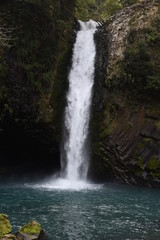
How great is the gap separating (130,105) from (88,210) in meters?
9.10

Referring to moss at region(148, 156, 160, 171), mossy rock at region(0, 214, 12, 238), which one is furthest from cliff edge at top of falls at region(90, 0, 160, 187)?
mossy rock at region(0, 214, 12, 238)

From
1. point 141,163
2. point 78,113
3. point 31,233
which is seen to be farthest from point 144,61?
point 31,233

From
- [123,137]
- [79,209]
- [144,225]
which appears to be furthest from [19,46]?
[144,225]

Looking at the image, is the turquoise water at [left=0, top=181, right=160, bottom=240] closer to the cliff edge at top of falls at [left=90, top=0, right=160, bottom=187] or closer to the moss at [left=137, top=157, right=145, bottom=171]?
the moss at [left=137, top=157, right=145, bottom=171]

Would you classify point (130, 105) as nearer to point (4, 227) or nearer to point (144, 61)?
point (144, 61)

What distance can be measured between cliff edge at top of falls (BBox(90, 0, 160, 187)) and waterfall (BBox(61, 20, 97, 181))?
649 mm

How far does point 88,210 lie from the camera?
12297mm

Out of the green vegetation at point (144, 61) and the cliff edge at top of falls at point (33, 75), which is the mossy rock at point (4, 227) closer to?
the cliff edge at top of falls at point (33, 75)

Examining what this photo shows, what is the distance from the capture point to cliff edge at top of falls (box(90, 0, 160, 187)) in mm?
18391

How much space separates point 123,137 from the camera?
18844 mm

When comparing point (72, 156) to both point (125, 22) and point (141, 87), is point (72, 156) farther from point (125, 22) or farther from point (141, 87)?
point (125, 22)

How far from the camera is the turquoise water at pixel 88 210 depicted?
973 centimetres

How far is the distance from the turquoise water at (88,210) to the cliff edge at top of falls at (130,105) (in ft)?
5.76

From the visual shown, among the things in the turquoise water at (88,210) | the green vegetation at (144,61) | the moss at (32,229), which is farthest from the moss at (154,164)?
the moss at (32,229)
